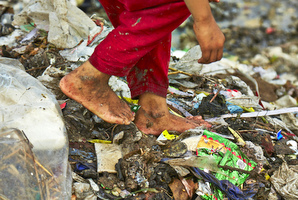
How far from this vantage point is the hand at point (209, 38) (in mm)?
1418

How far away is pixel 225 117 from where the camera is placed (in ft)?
7.79

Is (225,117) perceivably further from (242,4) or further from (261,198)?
(242,4)

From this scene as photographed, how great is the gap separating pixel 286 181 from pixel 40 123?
4.81 feet

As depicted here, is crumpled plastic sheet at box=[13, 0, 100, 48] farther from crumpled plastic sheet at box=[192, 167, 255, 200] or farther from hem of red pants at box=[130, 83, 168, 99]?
crumpled plastic sheet at box=[192, 167, 255, 200]

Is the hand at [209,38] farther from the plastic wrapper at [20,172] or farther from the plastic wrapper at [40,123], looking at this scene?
the plastic wrapper at [20,172]

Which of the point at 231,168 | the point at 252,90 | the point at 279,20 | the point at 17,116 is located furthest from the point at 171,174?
the point at 279,20

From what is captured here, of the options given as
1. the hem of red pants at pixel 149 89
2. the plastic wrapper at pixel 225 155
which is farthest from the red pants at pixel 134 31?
the plastic wrapper at pixel 225 155

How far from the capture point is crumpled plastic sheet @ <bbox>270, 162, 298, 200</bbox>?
180 cm

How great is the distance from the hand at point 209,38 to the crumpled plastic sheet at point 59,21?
4.84ft

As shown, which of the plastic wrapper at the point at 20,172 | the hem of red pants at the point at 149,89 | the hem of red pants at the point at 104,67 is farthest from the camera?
the hem of red pants at the point at 149,89

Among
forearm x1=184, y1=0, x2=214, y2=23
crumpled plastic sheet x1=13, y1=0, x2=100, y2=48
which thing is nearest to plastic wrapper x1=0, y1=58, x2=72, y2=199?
forearm x1=184, y1=0, x2=214, y2=23

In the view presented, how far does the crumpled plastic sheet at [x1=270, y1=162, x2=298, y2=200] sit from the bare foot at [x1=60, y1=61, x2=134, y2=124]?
0.96 meters

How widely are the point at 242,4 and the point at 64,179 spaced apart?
652 cm

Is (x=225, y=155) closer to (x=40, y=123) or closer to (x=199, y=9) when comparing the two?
(x=199, y=9)
